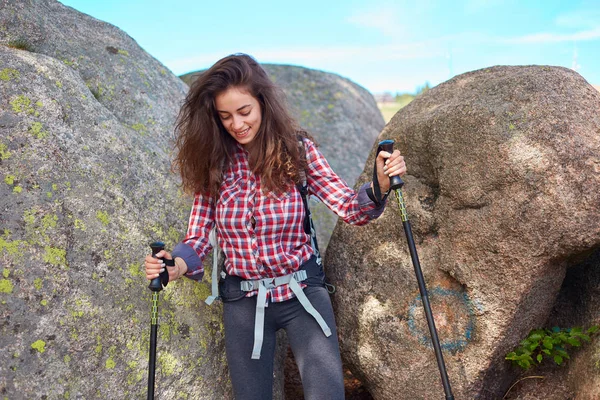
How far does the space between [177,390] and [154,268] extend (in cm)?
96

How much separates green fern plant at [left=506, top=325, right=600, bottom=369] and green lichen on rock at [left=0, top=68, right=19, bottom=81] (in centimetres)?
425

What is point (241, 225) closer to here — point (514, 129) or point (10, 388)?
point (10, 388)

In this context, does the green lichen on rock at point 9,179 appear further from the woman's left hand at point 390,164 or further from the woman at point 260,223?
the woman's left hand at point 390,164

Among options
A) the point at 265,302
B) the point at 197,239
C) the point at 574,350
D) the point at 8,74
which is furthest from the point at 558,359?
the point at 8,74

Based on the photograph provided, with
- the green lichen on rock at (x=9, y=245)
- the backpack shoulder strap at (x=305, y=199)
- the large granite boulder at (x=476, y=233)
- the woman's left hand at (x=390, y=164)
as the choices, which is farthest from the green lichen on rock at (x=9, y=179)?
the large granite boulder at (x=476, y=233)

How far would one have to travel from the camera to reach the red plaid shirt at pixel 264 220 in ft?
13.6

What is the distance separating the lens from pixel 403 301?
4.59 m

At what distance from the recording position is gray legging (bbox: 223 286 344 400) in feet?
13.4

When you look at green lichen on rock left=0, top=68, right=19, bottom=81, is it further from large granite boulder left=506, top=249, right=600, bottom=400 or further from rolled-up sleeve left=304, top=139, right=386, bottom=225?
large granite boulder left=506, top=249, right=600, bottom=400

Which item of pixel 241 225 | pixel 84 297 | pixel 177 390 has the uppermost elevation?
pixel 241 225

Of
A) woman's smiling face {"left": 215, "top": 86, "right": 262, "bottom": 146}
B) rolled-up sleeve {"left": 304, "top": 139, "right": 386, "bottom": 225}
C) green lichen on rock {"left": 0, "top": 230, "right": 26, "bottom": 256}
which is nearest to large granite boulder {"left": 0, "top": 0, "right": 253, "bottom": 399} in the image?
green lichen on rock {"left": 0, "top": 230, "right": 26, "bottom": 256}

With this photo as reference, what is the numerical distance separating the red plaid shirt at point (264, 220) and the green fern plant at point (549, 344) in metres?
1.60

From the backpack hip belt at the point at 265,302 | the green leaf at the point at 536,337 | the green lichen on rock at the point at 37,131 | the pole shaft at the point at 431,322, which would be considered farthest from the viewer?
the green leaf at the point at 536,337

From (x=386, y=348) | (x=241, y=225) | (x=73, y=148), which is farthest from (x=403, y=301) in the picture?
(x=73, y=148)
